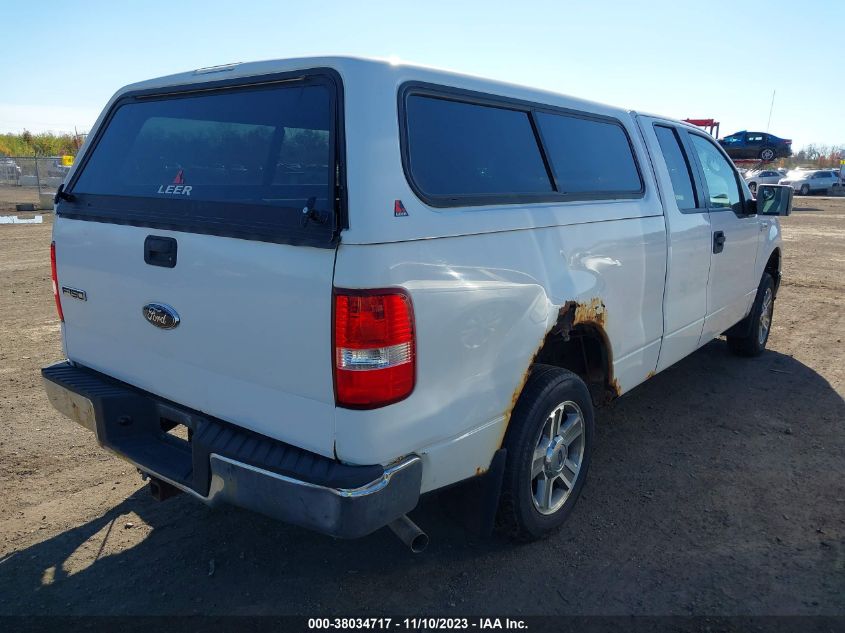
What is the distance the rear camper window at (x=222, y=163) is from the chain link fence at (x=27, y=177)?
2191 centimetres

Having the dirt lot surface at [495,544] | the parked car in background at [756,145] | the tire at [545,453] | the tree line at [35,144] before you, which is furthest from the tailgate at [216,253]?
the tree line at [35,144]

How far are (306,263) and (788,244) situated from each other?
15770 millimetres

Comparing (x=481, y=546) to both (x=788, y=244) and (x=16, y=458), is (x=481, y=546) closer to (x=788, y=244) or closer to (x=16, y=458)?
(x=16, y=458)

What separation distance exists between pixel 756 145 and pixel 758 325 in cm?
2807

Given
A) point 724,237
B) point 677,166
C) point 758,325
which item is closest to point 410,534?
point 677,166

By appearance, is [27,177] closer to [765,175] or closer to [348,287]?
[348,287]

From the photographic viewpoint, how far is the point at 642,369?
3.95m

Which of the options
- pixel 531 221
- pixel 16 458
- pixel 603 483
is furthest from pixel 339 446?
pixel 16 458

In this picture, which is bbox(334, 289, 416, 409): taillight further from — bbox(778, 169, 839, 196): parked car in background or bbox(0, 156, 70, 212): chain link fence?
bbox(778, 169, 839, 196): parked car in background

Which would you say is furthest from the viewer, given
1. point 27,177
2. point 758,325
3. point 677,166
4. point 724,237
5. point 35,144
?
point 35,144

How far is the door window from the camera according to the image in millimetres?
4723

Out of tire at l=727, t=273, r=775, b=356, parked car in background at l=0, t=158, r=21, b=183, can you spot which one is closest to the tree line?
parked car in background at l=0, t=158, r=21, b=183

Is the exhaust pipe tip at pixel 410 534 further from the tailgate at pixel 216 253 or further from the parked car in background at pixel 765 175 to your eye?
the parked car in background at pixel 765 175

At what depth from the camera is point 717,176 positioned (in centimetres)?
491
